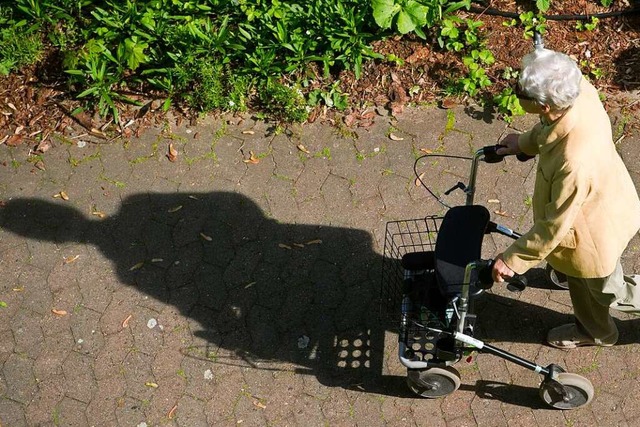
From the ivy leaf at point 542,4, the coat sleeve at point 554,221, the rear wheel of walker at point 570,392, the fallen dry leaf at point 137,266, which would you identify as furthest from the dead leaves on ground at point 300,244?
the ivy leaf at point 542,4

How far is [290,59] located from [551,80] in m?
2.92

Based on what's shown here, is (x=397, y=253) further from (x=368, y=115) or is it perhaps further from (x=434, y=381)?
(x=368, y=115)

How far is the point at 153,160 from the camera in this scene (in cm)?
566

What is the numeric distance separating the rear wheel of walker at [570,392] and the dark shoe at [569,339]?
0.32m

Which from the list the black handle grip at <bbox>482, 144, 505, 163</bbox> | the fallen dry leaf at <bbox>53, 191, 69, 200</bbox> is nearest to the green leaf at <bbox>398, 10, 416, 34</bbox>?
the black handle grip at <bbox>482, 144, 505, 163</bbox>

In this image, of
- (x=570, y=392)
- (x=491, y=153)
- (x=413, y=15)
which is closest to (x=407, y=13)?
(x=413, y=15)

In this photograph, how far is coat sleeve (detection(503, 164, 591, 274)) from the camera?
328cm

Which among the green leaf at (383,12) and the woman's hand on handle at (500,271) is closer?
the woman's hand on handle at (500,271)

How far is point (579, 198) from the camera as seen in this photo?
3293mm

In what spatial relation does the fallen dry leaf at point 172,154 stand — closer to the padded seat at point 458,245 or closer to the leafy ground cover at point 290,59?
the leafy ground cover at point 290,59

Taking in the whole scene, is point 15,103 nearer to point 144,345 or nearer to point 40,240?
point 40,240

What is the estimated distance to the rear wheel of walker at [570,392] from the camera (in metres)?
4.14

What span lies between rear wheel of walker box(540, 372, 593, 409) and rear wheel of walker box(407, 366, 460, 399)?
19.5 inches

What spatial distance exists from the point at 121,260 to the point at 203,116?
131cm
